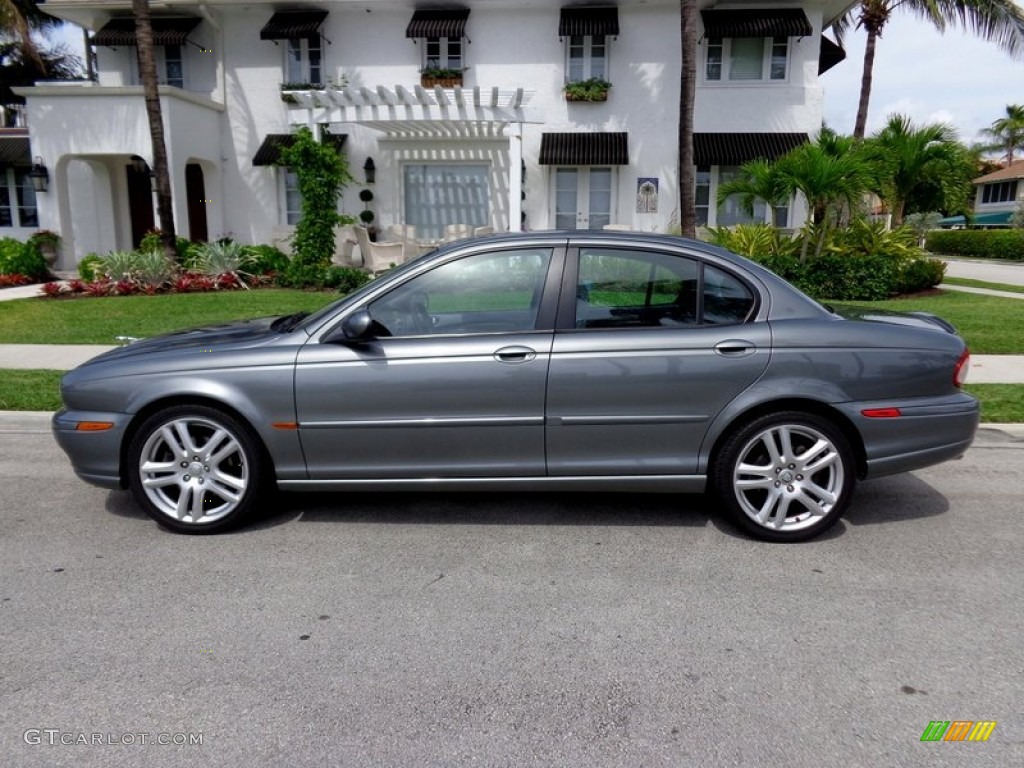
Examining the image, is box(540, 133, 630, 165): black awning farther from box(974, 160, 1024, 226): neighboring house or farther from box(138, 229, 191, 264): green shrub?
box(974, 160, 1024, 226): neighboring house

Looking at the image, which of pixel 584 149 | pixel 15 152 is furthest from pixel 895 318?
pixel 15 152

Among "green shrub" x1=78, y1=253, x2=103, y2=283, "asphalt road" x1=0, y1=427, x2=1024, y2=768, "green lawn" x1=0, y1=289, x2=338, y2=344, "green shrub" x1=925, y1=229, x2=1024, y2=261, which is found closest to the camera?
"asphalt road" x1=0, y1=427, x2=1024, y2=768

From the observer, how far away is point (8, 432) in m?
6.59

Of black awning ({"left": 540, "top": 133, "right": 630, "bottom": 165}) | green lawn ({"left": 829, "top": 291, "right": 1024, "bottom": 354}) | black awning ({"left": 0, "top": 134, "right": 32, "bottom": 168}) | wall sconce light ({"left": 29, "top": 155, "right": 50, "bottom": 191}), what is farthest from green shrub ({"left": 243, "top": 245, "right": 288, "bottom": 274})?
green lawn ({"left": 829, "top": 291, "right": 1024, "bottom": 354})

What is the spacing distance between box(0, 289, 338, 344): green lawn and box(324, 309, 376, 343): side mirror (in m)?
6.47

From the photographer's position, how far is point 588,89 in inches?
735

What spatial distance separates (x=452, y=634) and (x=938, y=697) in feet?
6.05

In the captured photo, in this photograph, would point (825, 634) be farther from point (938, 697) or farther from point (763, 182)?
point (763, 182)

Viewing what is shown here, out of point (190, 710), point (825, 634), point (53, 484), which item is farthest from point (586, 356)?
point (53, 484)

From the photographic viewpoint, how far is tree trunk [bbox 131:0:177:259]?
15.9 meters

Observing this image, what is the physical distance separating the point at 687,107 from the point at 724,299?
466 inches

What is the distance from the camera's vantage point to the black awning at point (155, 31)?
18.9 m

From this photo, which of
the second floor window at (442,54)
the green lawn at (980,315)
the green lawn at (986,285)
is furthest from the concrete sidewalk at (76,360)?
the second floor window at (442,54)

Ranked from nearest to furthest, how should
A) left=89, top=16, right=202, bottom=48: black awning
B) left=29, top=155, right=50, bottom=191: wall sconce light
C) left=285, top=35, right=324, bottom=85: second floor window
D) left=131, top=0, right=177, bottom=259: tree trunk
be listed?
left=131, top=0, right=177, bottom=259: tree trunk < left=29, top=155, right=50, bottom=191: wall sconce light < left=89, top=16, right=202, bottom=48: black awning < left=285, top=35, right=324, bottom=85: second floor window
